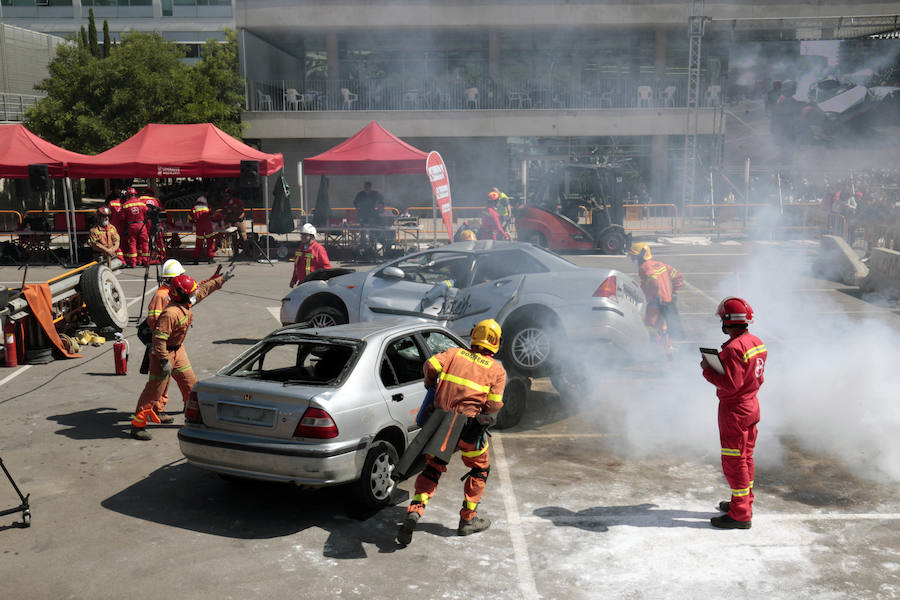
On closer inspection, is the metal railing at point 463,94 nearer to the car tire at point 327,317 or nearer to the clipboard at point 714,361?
the car tire at point 327,317

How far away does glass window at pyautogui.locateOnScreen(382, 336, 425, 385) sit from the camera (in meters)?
6.30

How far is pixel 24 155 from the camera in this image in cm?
2103

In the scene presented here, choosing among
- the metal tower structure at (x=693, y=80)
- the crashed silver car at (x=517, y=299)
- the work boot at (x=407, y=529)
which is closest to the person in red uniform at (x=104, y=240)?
the crashed silver car at (x=517, y=299)

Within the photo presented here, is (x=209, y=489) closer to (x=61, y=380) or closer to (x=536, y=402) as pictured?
(x=536, y=402)

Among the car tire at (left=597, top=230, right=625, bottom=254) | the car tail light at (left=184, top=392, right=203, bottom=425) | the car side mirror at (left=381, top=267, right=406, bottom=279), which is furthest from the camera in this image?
the car tire at (left=597, top=230, right=625, bottom=254)

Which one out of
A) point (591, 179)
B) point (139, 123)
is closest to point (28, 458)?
point (591, 179)

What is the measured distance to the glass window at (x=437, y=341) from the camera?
22.0ft

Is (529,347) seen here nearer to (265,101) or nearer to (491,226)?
(491,226)

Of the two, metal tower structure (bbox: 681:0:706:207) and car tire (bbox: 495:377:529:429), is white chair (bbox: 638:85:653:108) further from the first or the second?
car tire (bbox: 495:377:529:429)

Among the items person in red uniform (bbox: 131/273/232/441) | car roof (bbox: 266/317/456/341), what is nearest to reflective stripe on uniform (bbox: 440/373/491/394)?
car roof (bbox: 266/317/456/341)

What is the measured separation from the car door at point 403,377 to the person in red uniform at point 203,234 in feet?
51.1

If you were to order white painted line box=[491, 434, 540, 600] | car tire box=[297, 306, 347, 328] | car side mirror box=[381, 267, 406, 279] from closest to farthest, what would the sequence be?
white painted line box=[491, 434, 540, 600], car side mirror box=[381, 267, 406, 279], car tire box=[297, 306, 347, 328]

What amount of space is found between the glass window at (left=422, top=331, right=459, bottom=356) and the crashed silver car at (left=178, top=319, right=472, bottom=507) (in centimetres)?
18

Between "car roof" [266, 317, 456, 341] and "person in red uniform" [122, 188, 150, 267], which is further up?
"person in red uniform" [122, 188, 150, 267]
